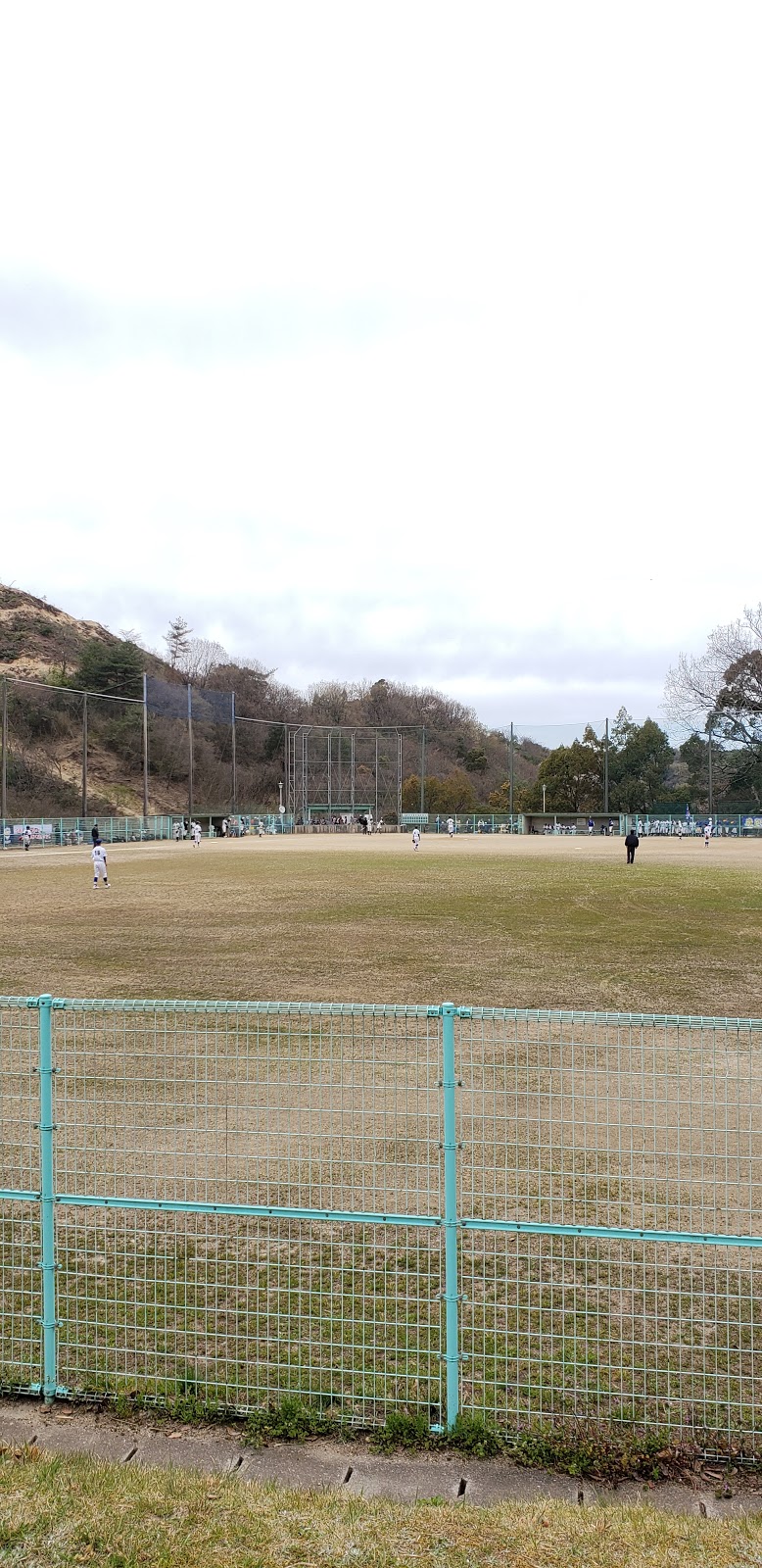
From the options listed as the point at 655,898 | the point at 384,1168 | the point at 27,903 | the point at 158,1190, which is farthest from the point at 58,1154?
the point at 655,898

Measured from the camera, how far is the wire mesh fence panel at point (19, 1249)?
4.39 m

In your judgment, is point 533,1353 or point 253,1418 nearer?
point 253,1418

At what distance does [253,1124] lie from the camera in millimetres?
7129

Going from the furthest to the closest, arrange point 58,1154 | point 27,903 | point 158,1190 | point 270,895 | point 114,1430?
point 270,895 < point 27,903 < point 58,1154 < point 158,1190 < point 114,1430

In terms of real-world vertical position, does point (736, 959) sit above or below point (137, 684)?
below

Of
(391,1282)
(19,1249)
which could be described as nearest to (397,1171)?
(391,1282)

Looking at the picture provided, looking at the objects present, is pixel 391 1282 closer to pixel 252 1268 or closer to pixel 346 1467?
pixel 252 1268

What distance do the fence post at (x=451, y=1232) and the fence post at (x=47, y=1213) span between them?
1586 mm

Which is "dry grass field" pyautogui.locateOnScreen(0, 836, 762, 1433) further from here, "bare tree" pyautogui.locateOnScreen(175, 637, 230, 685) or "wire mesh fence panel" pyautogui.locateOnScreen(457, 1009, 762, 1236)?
"bare tree" pyautogui.locateOnScreen(175, 637, 230, 685)

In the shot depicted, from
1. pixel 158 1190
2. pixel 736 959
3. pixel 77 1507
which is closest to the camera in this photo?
pixel 77 1507

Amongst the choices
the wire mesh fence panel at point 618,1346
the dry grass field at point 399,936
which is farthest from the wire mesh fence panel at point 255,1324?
the dry grass field at point 399,936

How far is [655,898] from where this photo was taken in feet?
78.5

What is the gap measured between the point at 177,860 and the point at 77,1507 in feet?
124

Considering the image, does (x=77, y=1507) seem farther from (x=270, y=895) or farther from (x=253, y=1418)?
(x=270, y=895)
